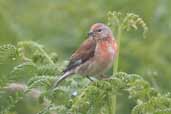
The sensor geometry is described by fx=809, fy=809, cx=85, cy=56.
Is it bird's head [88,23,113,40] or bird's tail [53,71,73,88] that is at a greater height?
bird's head [88,23,113,40]

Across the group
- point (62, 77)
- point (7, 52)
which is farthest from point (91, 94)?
point (62, 77)

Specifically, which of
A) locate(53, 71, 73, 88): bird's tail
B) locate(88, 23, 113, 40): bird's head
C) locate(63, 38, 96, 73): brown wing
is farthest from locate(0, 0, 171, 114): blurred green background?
locate(53, 71, 73, 88): bird's tail

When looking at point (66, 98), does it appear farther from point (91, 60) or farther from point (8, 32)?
point (8, 32)

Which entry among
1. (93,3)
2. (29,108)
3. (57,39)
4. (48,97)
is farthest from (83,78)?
(93,3)

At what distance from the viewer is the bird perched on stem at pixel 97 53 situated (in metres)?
6.46

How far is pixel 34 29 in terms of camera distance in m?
9.95

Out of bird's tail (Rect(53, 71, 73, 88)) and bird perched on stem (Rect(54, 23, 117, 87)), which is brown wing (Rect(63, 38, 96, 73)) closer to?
bird perched on stem (Rect(54, 23, 117, 87))

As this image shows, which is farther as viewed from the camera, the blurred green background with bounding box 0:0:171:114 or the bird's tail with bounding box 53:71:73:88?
the blurred green background with bounding box 0:0:171:114

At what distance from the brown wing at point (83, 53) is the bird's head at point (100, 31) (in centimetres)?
6

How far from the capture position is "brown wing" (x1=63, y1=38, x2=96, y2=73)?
6269mm

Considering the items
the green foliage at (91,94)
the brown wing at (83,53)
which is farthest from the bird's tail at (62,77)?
the brown wing at (83,53)

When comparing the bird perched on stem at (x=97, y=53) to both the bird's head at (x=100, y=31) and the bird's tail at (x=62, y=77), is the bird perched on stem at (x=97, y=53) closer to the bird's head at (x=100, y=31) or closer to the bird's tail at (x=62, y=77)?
the bird's head at (x=100, y=31)

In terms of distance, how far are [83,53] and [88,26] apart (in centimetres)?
297

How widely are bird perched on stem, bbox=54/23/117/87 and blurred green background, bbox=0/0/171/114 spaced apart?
5.03ft
